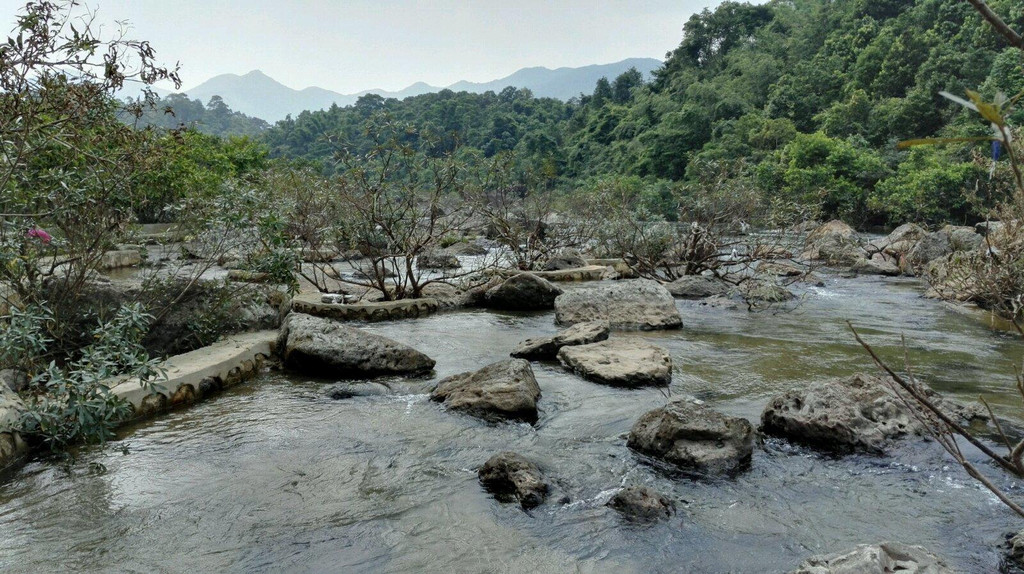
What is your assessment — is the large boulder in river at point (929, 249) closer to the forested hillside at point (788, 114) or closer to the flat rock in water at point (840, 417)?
the forested hillside at point (788, 114)

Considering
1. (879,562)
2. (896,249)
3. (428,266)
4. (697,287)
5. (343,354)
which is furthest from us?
(896,249)

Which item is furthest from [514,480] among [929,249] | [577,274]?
[929,249]

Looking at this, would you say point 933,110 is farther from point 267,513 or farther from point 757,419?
point 267,513

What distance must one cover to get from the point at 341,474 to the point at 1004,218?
33.3 ft

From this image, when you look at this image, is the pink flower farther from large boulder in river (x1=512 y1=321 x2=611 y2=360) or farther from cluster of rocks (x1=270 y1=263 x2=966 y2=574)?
large boulder in river (x1=512 y1=321 x2=611 y2=360)

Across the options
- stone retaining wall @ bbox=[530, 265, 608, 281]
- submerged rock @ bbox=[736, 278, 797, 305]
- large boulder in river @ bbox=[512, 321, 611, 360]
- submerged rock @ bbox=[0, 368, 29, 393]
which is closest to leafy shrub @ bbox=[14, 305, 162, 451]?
submerged rock @ bbox=[0, 368, 29, 393]

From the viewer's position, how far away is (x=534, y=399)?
18.9 ft

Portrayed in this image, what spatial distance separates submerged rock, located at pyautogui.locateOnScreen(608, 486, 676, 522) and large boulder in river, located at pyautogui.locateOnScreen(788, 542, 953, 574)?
40.0 inches

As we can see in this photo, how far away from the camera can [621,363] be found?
679 centimetres

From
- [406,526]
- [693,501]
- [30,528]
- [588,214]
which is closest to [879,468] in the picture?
[693,501]

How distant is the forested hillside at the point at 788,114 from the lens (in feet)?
88.5

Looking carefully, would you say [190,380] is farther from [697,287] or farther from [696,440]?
[697,287]

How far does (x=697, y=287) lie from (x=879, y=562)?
9939mm

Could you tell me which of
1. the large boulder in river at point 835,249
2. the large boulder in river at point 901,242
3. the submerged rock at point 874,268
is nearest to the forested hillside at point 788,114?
the large boulder in river at point 901,242
